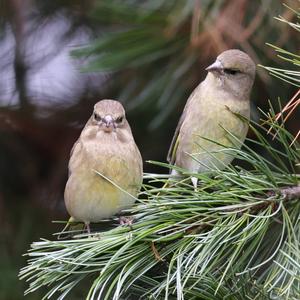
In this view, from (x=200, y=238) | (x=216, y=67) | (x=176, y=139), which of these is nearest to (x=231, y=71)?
(x=216, y=67)

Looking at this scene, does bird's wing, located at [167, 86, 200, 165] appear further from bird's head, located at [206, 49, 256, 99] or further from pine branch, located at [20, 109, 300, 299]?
pine branch, located at [20, 109, 300, 299]

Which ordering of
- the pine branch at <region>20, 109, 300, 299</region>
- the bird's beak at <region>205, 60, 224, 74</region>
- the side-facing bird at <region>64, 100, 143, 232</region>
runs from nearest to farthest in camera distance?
the pine branch at <region>20, 109, 300, 299</region>, the side-facing bird at <region>64, 100, 143, 232</region>, the bird's beak at <region>205, 60, 224, 74</region>

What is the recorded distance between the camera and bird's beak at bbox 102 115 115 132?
3357 mm

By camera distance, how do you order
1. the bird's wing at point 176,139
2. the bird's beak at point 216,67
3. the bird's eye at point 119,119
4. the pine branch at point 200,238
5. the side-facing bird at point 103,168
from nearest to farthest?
the pine branch at point 200,238 → the side-facing bird at point 103,168 → the bird's eye at point 119,119 → the bird's beak at point 216,67 → the bird's wing at point 176,139

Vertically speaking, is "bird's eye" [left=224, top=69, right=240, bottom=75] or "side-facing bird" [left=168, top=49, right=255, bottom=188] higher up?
"bird's eye" [left=224, top=69, right=240, bottom=75]

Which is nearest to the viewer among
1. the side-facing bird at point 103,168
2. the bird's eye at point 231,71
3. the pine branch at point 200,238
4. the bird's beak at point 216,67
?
the pine branch at point 200,238

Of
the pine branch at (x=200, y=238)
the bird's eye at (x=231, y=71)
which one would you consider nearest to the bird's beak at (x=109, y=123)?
the bird's eye at (x=231, y=71)

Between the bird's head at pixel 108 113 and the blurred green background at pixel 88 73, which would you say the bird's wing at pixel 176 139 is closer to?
the blurred green background at pixel 88 73

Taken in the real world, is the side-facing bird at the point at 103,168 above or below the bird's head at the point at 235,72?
below

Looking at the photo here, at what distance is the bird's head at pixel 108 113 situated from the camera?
3.34m

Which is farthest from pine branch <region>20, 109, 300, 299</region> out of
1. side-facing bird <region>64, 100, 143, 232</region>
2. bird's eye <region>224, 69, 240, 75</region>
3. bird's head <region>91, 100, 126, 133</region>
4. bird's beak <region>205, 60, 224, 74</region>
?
bird's eye <region>224, 69, 240, 75</region>

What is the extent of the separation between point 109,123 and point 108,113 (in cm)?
5

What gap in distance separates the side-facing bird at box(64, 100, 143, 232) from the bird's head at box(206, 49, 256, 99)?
0.46 m

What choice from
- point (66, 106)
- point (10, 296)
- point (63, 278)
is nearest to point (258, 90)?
point (66, 106)
